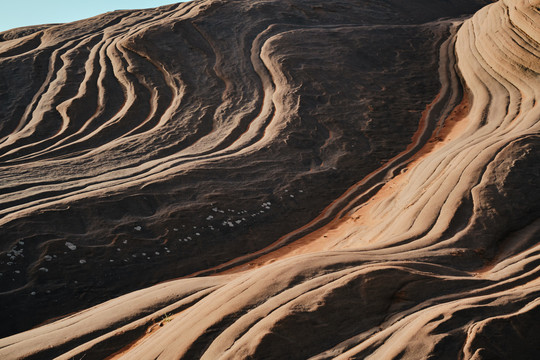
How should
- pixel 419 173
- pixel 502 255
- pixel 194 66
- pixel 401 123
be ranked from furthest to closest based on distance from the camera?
pixel 194 66, pixel 401 123, pixel 419 173, pixel 502 255

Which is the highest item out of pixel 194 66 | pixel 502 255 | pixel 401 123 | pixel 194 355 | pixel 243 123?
pixel 194 66

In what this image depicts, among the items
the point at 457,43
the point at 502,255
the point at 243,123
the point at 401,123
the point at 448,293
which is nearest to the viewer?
the point at 448,293

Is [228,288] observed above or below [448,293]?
above

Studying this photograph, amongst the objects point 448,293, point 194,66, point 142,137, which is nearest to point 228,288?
point 448,293

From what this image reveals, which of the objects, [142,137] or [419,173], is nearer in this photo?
[419,173]

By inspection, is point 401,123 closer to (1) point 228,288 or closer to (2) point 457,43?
(2) point 457,43

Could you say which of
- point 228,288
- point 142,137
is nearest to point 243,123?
point 142,137

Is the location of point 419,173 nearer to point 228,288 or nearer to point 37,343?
point 228,288
